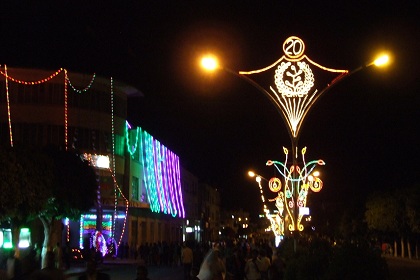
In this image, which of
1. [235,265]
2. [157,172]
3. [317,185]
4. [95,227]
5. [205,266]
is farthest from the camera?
[157,172]

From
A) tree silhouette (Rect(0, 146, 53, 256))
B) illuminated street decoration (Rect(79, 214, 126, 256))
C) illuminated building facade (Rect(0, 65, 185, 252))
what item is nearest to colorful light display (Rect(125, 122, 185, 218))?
illuminated building facade (Rect(0, 65, 185, 252))

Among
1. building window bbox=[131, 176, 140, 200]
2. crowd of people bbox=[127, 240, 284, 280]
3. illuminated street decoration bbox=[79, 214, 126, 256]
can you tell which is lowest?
crowd of people bbox=[127, 240, 284, 280]

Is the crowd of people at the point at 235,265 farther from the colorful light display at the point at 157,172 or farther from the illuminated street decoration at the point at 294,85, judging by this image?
the colorful light display at the point at 157,172

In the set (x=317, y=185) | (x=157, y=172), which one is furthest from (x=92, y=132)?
(x=317, y=185)

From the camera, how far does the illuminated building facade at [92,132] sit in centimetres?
4706

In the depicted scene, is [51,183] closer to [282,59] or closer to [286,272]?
[282,59]

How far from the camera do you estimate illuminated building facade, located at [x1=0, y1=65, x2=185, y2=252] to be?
47.1 metres

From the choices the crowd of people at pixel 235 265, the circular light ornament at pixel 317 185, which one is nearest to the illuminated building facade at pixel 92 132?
the circular light ornament at pixel 317 185

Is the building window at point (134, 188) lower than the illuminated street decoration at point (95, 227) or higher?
higher

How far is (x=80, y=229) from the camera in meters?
50.6

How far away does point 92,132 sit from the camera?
4903 cm

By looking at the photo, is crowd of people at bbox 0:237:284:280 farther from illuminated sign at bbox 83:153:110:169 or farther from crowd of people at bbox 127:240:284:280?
illuminated sign at bbox 83:153:110:169

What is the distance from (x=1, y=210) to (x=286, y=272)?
15.8 m

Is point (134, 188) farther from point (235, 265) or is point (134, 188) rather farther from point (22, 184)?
point (235, 265)
